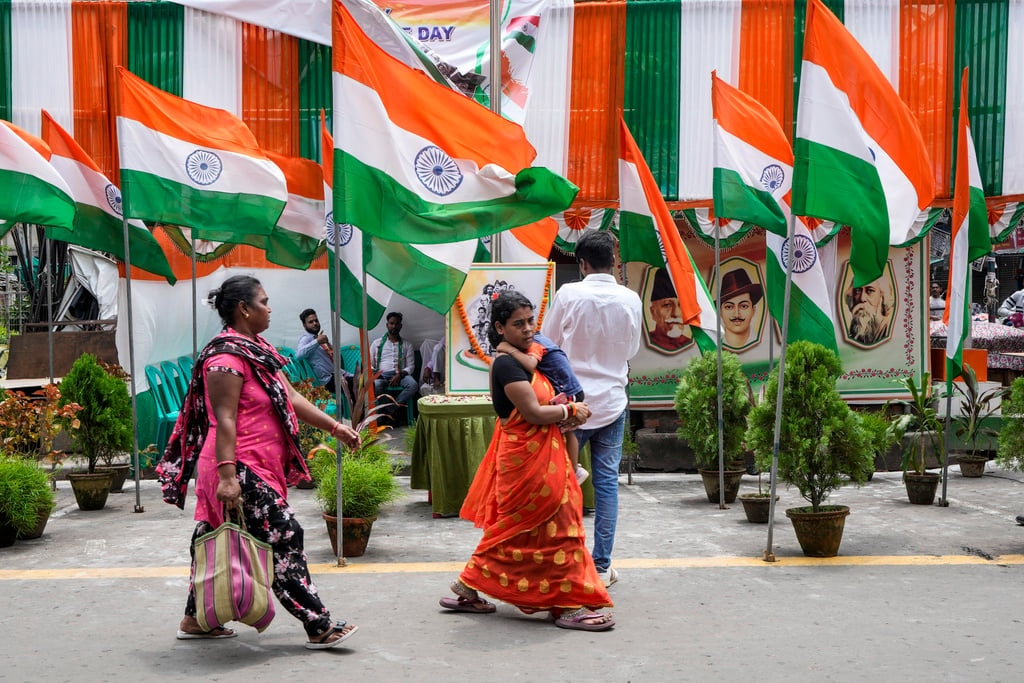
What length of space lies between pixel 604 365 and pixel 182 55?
26.6ft

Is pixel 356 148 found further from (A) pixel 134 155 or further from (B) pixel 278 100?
(B) pixel 278 100

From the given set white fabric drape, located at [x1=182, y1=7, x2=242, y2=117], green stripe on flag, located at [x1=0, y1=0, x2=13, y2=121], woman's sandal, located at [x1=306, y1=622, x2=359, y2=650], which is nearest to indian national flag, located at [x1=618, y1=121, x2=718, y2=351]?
woman's sandal, located at [x1=306, y1=622, x2=359, y2=650]

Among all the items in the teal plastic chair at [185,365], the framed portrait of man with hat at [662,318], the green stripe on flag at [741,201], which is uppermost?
the green stripe on flag at [741,201]

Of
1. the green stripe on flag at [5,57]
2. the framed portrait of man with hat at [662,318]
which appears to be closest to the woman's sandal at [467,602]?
the framed portrait of man with hat at [662,318]

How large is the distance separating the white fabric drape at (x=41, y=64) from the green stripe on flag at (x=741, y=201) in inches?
297

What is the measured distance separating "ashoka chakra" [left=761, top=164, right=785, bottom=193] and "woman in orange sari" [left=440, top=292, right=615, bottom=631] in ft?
13.7

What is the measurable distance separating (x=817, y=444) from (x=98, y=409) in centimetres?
612

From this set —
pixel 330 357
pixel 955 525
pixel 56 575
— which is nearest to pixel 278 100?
pixel 330 357

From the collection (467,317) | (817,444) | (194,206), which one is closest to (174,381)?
(194,206)

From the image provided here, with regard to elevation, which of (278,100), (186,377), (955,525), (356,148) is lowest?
(955,525)

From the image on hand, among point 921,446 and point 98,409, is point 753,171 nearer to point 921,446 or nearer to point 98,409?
point 921,446

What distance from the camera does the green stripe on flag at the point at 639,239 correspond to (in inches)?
356

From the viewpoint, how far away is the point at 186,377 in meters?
12.4

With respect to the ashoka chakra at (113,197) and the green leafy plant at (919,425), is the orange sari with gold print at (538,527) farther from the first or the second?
the ashoka chakra at (113,197)
